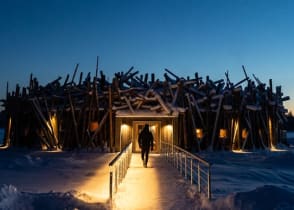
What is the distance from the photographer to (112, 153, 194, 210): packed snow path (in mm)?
7457

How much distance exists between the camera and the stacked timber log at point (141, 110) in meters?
24.9

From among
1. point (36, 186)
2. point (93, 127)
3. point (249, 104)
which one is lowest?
point (36, 186)

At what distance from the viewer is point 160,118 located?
78.5 feet

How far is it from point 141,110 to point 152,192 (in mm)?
15648

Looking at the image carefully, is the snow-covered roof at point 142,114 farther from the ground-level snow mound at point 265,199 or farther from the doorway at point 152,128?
the ground-level snow mound at point 265,199

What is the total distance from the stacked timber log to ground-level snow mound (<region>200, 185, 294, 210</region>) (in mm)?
16188

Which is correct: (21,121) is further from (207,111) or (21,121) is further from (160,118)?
(207,111)

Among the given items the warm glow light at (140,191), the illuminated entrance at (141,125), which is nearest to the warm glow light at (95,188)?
the warm glow light at (140,191)

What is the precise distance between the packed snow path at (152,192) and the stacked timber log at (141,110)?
12.2 meters

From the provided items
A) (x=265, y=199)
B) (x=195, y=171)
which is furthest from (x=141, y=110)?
(x=265, y=199)

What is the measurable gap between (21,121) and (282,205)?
84.3 ft

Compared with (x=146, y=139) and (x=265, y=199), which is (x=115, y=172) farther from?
(x=146, y=139)

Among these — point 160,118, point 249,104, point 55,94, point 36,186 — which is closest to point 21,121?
point 55,94

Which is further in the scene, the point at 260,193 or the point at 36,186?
the point at 36,186
